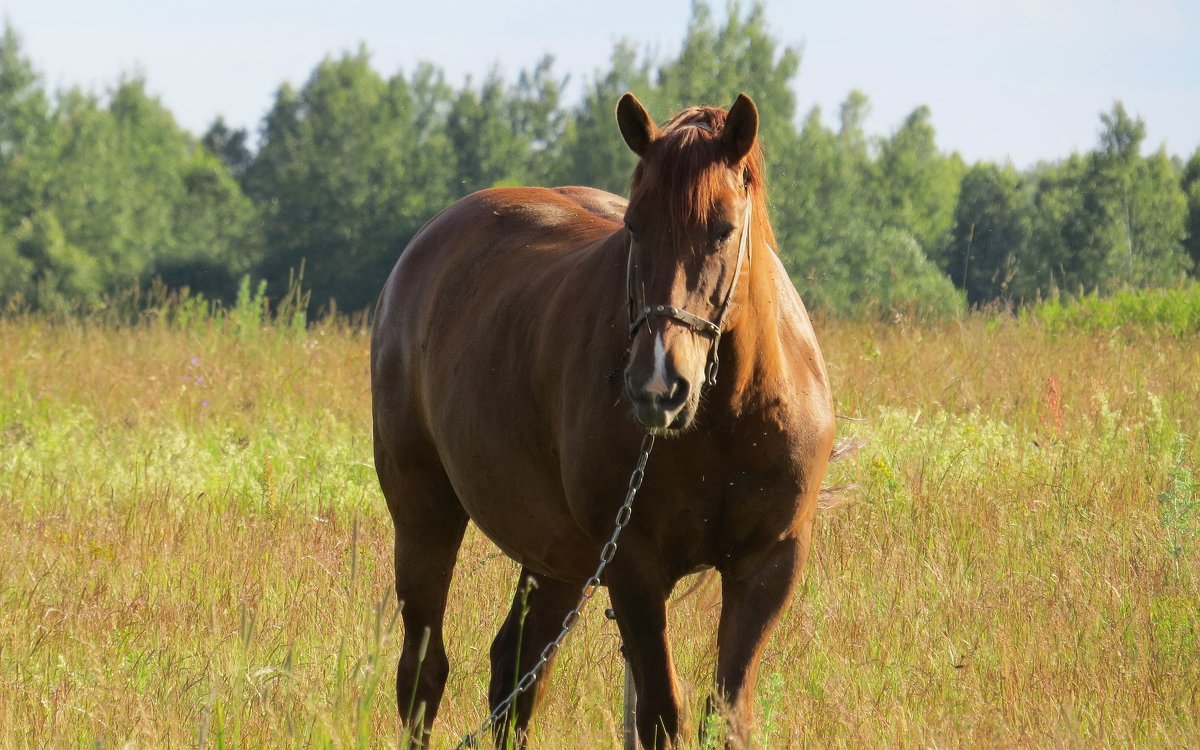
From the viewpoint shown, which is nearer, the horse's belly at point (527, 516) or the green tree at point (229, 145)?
the horse's belly at point (527, 516)

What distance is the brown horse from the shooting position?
10.2 feet

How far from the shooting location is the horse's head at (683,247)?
9.38ft

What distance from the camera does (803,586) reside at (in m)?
5.39

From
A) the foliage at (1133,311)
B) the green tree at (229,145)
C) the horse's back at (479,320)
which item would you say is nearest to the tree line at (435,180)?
the green tree at (229,145)

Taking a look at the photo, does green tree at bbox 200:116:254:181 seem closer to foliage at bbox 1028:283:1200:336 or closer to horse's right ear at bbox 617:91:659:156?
foliage at bbox 1028:283:1200:336

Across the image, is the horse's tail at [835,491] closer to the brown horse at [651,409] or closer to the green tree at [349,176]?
A: the brown horse at [651,409]

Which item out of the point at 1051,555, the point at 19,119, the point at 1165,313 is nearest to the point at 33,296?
the point at 19,119

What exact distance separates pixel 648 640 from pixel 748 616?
27 cm

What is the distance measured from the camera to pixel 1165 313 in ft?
38.1

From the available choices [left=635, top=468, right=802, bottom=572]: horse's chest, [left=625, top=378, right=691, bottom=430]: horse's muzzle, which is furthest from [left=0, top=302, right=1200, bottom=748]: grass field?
[left=625, top=378, right=691, bottom=430]: horse's muzzle

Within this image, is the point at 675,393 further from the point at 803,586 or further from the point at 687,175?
the point at 803,586

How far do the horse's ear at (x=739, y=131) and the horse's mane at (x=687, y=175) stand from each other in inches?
1.1

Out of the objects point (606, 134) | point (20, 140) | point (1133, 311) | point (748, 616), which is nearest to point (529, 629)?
point (748, 616)

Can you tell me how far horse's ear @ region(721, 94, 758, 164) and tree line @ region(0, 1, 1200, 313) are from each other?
3226 cm
